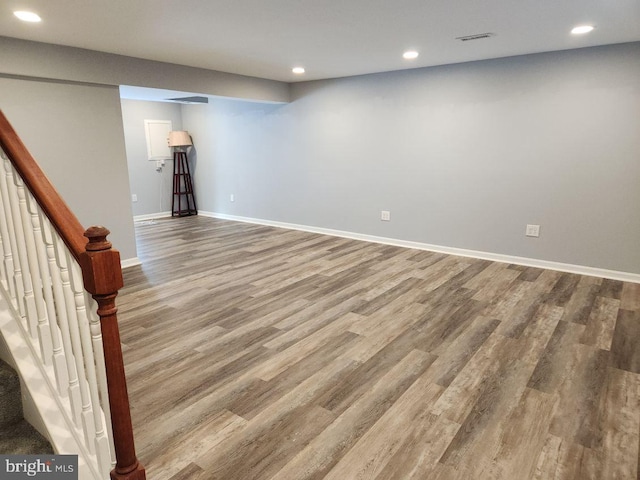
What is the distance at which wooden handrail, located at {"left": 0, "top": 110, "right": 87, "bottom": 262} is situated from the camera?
44.3 inches

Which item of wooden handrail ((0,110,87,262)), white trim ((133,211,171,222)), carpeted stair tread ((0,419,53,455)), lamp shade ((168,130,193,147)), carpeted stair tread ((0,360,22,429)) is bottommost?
white trim ((133,211,171,222))

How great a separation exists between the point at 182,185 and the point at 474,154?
5710 millimetres

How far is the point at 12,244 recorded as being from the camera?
147 cm

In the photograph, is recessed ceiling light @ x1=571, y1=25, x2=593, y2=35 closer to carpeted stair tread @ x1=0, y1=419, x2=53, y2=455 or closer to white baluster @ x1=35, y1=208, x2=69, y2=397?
white baluster @ x1=35, y1=208, x2=69, y2=397

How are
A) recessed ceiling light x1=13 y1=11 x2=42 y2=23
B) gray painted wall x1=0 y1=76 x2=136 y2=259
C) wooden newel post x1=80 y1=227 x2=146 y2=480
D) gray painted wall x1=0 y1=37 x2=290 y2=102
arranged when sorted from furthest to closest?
gray painted wall x1=0 y1=76 x2=136 y2=259 < gray painted wall x1=0 y1=37 x2=290 y2=102 < recessed ceiling light x1=13 y1=11 x2=42 y2=23 < wooden newel post x1=80 y1=227 x2=146 y2=480

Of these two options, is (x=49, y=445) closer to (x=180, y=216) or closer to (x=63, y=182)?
(x=63, y=182)

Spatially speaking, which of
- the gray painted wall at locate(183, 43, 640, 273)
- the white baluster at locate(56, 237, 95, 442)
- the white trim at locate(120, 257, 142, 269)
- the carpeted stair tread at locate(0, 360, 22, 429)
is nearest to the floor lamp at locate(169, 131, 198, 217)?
the gray painted wall at locate(183, 43, 640, 273)

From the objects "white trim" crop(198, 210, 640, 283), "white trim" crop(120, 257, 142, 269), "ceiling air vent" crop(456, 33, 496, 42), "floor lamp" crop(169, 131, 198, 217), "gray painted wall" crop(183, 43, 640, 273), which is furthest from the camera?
"floor lamp" crop(169, 131, 198, 217)

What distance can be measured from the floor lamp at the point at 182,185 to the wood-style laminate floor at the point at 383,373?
152 inches

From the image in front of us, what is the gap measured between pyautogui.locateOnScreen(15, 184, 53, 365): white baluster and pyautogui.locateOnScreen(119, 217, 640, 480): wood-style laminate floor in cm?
76

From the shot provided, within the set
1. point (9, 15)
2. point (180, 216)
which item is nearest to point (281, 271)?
point (9, 15)

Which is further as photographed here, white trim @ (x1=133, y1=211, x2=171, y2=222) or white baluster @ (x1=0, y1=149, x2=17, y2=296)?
white trim @ (x1=133, y1=211, x2=171, y2=222)

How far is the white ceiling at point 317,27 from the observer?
267 cm

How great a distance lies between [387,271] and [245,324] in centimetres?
185
